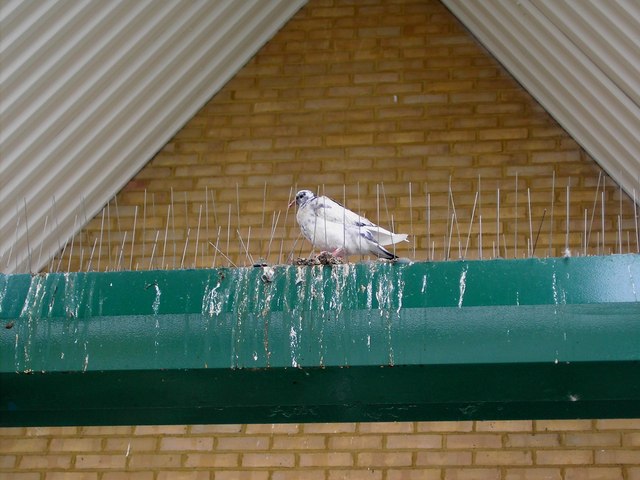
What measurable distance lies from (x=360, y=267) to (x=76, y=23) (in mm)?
2234

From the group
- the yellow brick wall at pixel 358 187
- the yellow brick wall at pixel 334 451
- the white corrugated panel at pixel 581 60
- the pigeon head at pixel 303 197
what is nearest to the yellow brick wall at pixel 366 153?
the yellow brick wall at pixel 358 187

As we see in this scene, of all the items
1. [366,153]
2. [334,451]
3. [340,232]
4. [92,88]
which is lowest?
[334,451]

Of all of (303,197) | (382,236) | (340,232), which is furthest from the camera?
(303,197)

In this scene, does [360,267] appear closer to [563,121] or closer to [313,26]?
[563,121]

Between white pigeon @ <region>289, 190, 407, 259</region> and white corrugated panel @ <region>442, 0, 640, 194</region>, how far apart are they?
155 cm

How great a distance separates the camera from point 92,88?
6145mm

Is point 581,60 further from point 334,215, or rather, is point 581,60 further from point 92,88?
point 92,88

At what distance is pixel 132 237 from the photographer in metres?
6.89

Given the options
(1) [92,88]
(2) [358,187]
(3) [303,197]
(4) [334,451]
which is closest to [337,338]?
(3) [303,197]

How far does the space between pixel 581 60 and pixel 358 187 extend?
142 cm

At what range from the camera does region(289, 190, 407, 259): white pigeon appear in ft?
16.3

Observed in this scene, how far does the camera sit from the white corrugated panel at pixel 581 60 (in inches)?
226

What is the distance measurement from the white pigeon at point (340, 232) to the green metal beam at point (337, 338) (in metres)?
0.67

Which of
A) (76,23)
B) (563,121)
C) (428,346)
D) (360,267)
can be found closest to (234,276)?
(360,267)
